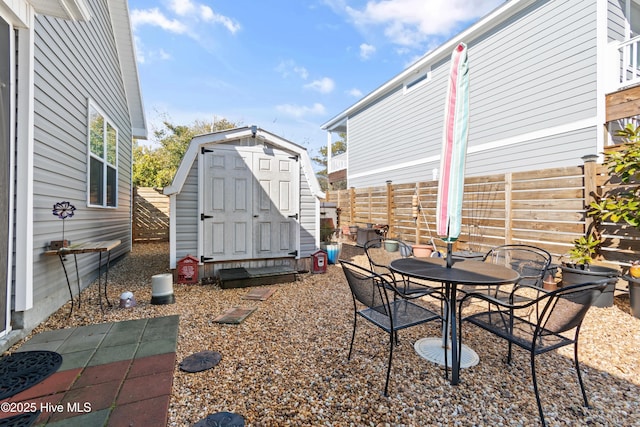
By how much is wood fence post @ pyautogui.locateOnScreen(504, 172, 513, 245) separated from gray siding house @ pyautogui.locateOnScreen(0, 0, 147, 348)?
647 centimetres

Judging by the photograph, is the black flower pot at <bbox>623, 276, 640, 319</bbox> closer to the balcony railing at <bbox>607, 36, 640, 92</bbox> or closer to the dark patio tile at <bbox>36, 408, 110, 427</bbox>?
the balcony railing at <bbox>607, 36, 640, 92</bbox>

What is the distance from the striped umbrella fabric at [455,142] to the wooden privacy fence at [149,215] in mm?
8983

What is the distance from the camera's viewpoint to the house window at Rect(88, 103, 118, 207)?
15.7ft

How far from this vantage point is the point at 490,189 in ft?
19.2

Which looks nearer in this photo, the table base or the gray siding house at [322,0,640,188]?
the table base

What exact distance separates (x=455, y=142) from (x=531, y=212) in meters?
3.86

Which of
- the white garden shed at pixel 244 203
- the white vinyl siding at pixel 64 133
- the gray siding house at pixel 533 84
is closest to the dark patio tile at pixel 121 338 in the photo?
the white vinyl siding at pixel 64 133

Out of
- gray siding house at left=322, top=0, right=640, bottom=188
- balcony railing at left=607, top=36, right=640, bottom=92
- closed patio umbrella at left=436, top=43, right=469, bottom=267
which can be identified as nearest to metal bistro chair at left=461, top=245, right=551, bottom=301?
closed patio umbrella at left=436, top=43, right=469, bottom=267

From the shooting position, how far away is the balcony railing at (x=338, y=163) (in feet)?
49.3

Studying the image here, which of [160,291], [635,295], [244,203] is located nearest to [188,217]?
[244,203]

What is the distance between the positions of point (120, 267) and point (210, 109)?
50.4 ft

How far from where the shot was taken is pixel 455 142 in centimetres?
229

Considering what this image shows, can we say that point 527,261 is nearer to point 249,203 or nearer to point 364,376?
point 364,376

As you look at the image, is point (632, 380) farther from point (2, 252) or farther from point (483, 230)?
point (2, 252)
